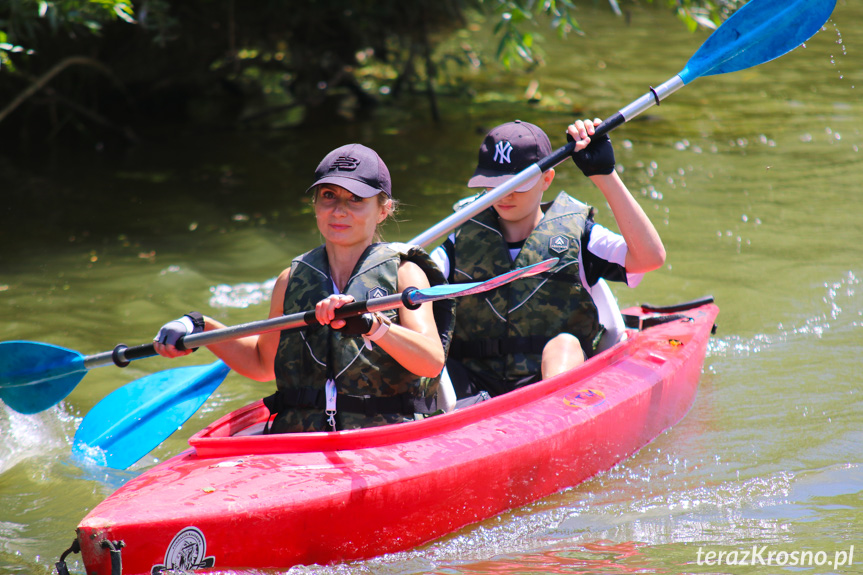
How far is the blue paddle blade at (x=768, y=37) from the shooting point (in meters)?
3.79

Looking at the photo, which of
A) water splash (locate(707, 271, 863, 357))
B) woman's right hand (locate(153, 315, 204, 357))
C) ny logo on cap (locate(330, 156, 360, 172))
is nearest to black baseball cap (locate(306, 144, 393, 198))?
ny logo on cap (locate(330, 156, 360, 172))

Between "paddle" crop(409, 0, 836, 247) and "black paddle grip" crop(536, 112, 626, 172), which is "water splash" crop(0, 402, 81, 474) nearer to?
"paddle" crop(409, 0, 836, 247)

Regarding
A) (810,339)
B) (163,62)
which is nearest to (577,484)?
(810,339)

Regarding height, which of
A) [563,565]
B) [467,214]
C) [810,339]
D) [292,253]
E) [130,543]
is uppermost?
[292,253]

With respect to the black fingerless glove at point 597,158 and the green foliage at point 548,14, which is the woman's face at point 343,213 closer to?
the black fingerless glove at point 597,158

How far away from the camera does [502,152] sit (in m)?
3.44

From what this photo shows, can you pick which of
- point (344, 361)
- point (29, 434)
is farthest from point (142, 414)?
point (344, 361)

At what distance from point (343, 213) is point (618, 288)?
307 cm

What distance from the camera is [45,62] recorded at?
296 inches

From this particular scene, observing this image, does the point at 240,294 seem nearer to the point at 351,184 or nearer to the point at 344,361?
the point at 344,361

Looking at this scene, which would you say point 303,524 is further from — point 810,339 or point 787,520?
point 810,339

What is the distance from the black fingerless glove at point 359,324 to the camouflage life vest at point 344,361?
23 cm

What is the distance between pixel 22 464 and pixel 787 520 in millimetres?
2962

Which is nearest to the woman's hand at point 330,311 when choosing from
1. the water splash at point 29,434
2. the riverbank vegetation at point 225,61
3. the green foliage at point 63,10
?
the water splash at point 29,434
